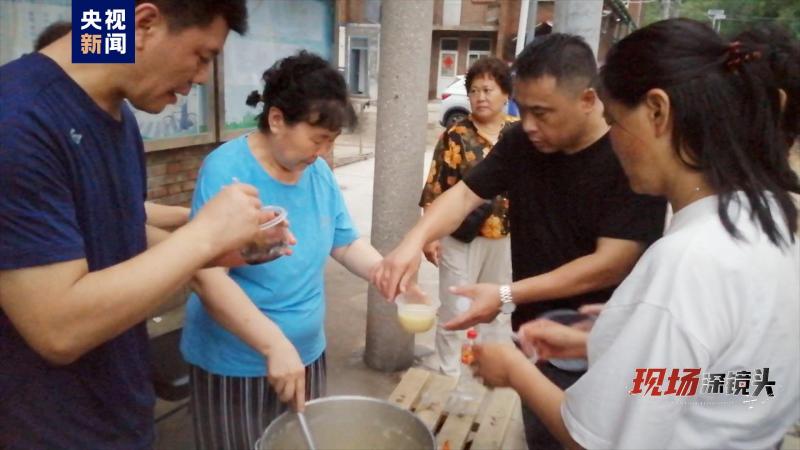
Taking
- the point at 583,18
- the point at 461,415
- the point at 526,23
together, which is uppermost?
the point at 526,23

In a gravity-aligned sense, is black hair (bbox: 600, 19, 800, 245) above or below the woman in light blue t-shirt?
above

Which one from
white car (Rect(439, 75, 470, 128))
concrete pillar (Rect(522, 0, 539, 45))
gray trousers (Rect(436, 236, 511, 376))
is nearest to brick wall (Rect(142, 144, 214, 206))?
gray trousers (Rect(436, 236, 511, 376))

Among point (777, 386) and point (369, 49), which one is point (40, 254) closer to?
point (777, 386)

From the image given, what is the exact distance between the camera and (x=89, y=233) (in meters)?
1.20

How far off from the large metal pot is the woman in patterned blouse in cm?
197

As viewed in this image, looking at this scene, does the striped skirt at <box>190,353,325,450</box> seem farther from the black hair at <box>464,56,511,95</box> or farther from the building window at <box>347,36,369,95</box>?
the building window at <box>347,36,369,95</box>

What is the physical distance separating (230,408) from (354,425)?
486mm

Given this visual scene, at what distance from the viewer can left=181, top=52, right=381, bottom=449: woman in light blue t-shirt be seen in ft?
5.87

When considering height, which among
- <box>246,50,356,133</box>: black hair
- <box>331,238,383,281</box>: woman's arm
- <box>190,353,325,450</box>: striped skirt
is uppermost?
<box>246,50,356,133</box>: black hair

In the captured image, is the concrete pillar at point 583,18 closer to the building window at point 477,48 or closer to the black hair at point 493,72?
the black hair at point 493,72

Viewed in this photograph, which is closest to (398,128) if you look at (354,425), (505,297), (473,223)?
(473,223)

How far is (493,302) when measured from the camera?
1.86 m

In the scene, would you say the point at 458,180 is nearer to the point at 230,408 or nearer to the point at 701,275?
the point at 230,408

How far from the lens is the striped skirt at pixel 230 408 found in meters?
1.82
